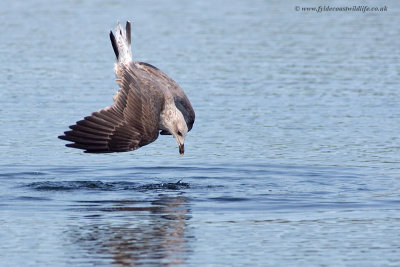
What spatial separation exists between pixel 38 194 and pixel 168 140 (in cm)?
410

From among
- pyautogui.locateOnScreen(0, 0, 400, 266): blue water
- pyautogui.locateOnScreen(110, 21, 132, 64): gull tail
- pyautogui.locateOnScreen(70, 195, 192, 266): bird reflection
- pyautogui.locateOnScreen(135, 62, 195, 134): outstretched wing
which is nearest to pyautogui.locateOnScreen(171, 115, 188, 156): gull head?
pyautogui.locateOnScreen(135, 62, 195, 134): outstretched wing

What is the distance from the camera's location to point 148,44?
21562 mm

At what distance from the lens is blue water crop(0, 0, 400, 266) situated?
9.03m

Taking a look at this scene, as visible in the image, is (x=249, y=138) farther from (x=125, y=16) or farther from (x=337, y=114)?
Result: (x=125, y=16)

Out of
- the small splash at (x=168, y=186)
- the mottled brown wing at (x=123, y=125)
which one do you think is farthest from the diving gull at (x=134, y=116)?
the small splash at (x=168, y=186)

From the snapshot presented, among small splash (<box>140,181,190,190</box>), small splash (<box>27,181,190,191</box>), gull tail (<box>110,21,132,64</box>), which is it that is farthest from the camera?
gull tail (<box>110,21,132,64</box>)

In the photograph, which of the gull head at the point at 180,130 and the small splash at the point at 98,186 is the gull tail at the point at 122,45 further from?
the small splash at the point at 98,186

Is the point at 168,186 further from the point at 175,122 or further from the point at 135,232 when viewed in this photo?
the point at 135,232

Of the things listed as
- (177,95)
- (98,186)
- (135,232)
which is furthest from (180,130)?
(135,232)

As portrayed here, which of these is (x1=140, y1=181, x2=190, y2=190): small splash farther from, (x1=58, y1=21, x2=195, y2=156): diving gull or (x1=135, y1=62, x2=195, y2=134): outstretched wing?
(x1=135, y1=62, x2=195, y2=134): outstretched wing

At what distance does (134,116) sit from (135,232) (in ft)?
7.24

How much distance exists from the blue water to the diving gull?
631 millimetres

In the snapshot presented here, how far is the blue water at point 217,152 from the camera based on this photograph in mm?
9031

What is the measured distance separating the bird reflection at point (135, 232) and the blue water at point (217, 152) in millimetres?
21
